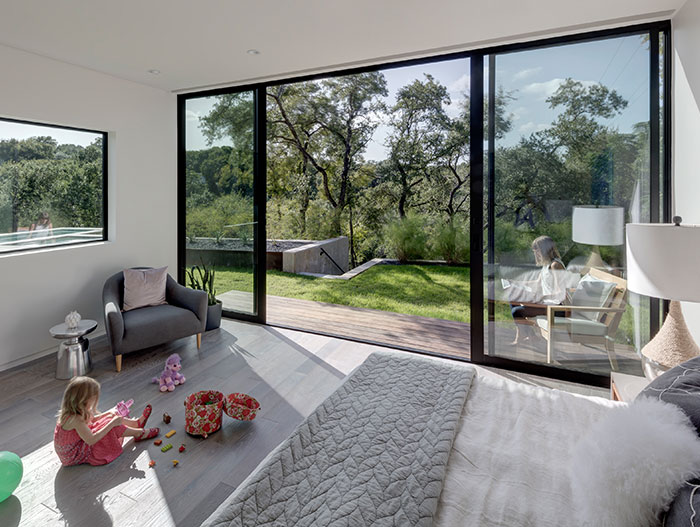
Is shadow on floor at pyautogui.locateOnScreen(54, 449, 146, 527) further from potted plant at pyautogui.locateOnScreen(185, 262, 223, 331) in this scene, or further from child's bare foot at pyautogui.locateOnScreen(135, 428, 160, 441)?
potted plant at pyautogui.locateOnScreen(185, 262, 223, 331)

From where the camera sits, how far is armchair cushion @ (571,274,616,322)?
312cm

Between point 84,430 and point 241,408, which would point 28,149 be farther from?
point 241,408

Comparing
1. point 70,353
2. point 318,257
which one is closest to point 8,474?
point 70,353

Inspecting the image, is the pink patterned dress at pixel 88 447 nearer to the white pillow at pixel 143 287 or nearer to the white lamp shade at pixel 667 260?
the white pillow at pixel 143 287

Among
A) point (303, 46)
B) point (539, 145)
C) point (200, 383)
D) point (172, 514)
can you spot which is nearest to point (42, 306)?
point (200, 383)

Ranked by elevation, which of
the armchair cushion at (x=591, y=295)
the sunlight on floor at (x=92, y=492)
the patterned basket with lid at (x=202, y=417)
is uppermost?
the armchair cushion at (x=591, y=295)

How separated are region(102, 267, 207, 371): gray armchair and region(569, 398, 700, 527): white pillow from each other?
11.0ft

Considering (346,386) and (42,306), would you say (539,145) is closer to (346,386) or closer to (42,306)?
(346,386)

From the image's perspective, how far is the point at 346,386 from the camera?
77.6 inches

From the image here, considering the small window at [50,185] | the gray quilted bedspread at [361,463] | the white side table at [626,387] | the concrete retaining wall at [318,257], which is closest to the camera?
the gray quilted bedspread at [361,463]

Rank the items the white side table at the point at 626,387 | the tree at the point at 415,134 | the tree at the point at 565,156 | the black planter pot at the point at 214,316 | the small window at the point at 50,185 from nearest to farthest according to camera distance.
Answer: the white side table at the point at 626,387 < the tree at the point at 565,156 < the small window at the point at 50,185 < the black planter pot at the point at 214,316 < the tree at the point at 415,134

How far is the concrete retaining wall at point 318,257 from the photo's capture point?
319 inches

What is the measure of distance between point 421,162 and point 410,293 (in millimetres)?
2480

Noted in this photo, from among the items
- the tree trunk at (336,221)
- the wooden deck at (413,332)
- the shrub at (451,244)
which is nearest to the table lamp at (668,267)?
the wooden deck at (413,332)
